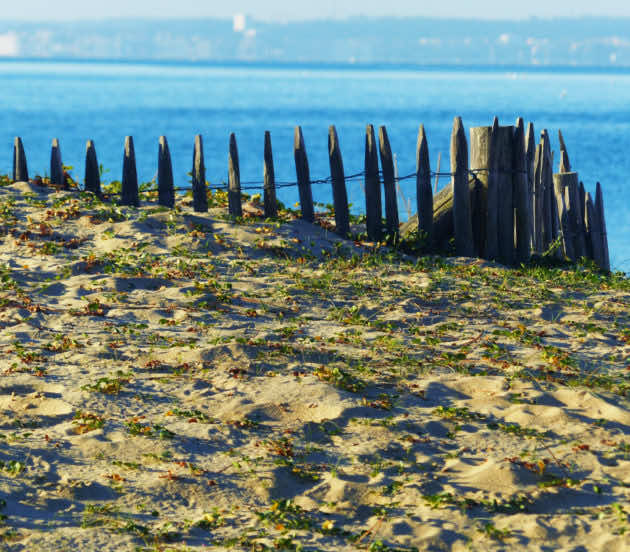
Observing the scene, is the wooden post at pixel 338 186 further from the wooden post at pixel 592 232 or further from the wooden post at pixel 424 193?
the wooden post at pixel 592 232

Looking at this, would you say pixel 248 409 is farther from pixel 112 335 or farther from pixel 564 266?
pixel 564 266

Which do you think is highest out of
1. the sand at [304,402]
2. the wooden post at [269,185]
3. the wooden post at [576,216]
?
the wooden post at [269,185]

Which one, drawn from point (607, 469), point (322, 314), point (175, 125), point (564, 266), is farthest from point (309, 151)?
point (607, 469)

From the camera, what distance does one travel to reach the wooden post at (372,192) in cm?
788

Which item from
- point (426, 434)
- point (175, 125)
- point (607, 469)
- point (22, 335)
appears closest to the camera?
point (607, 469)

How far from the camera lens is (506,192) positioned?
7.84m

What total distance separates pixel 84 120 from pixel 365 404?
4501 centimetres

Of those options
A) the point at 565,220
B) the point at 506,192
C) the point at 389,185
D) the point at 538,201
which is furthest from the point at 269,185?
the point at 565,220

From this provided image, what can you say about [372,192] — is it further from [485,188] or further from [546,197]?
[546,197]

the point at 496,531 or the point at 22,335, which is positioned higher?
the point at 22,335

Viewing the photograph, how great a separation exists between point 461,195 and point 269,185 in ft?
5.91

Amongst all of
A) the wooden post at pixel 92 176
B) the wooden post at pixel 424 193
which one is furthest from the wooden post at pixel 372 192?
the wooden post at pixel 92 176

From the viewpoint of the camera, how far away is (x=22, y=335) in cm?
538

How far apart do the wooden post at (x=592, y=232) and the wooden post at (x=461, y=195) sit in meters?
1.50
